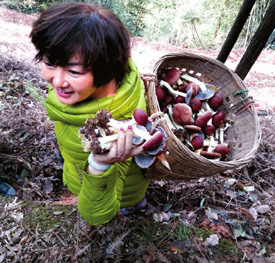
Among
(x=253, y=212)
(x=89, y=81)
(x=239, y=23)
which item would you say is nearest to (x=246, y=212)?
(x=253, y=212)

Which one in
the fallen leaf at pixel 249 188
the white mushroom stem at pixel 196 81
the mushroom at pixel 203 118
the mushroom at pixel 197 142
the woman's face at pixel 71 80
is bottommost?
the fallen leaf at pixel 249 188

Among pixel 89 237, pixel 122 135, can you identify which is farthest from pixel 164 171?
pixel 122 135

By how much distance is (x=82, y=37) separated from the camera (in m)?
1.04

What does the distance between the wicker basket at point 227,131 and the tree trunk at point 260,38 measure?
690mm

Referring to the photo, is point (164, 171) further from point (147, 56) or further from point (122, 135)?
point (147, 56)

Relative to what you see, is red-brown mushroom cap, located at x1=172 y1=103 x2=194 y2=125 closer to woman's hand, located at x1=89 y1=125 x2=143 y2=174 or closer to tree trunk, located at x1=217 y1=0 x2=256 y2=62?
woman's hand, located at x1=89 y1=125 x2=143 y2=174

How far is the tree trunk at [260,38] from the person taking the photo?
232 centimetres

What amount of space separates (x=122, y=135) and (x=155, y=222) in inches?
42.8

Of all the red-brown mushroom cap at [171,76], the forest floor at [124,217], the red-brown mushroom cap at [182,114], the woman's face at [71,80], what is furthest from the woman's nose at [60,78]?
the red-brown mushroom cap at [171,76]

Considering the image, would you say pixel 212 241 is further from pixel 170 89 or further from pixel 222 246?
pixel 170 89

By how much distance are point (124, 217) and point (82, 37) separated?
4.10 feet

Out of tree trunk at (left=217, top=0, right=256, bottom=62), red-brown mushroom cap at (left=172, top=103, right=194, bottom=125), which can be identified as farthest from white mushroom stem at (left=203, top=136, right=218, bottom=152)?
tree trunk at (left=217, top=0, right=256, bottom=62)

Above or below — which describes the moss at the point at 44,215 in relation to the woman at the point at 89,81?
below

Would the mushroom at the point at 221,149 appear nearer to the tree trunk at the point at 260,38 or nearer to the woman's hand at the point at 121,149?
the woman's hand at the point at 121,149
